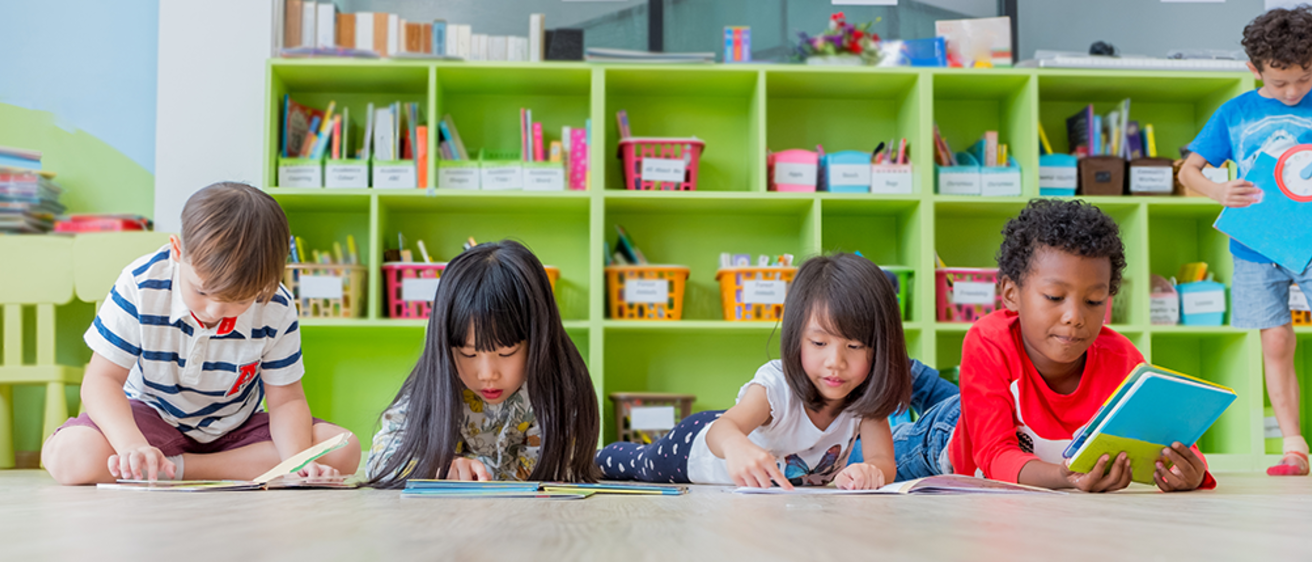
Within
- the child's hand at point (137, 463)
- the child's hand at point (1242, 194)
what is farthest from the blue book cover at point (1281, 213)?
the child's hand at point (137, 463)

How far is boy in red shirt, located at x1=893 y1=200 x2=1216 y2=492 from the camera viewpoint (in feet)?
4.19

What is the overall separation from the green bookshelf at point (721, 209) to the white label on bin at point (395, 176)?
0.04 m

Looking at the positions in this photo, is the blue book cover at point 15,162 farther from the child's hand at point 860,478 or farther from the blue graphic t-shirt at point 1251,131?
the blue graphic t-shirt at point 1251,131

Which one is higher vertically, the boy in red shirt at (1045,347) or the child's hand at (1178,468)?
the boy in red shirt at (1045,347)

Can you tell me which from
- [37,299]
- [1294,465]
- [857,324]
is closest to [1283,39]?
[1294,465]

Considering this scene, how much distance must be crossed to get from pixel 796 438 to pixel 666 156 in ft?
4.77

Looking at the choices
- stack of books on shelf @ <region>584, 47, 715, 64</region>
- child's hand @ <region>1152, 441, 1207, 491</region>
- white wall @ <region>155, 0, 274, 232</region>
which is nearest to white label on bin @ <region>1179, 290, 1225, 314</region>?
stack of books on shelf @ <region>584, 47, 715, 64</region>

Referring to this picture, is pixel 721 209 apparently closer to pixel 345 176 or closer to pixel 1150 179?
pixel 345 176

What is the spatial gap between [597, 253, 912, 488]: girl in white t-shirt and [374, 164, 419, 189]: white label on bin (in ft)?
5.11

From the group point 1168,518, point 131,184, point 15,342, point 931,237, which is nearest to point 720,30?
point 931,237

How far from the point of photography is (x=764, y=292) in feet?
8.63

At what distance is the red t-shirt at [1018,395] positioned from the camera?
127 cm

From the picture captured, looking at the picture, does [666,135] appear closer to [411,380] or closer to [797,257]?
[797,257]

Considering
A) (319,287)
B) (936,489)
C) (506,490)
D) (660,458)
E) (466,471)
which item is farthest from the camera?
(319,287)
